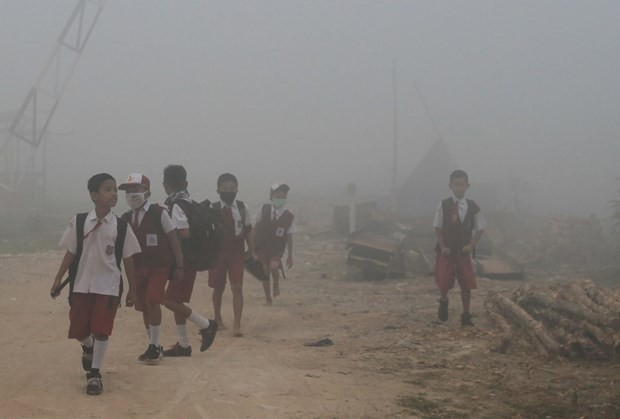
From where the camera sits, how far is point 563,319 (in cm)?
680

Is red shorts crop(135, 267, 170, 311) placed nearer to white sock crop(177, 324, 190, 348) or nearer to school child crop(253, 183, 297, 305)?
white sock crop(177, 324, 190, 348)

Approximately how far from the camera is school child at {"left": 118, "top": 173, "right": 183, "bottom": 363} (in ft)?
19.5

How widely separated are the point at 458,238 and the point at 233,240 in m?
2.75

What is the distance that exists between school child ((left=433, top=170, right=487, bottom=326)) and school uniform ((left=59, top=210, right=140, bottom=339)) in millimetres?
4496

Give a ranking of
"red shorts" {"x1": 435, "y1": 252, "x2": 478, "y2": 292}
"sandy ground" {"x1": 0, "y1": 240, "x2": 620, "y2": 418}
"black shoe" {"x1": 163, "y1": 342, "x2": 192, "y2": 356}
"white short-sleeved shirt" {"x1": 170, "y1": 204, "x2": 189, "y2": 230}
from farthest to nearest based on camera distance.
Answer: "red shorts" {"x1": 435, "y1": 252, "x2": 478, "y2": 292} < "black shoe" {"x1": 163, "y1": 342, "x2": 192, "y2": 356} < "white short-sleeved shirt" {"x1": 170, "y1": 204, "x2": 189, "y2": 230} < "sandy ground" {"x1": 0, "y1": 240, "x2": 620, "y2": 418}

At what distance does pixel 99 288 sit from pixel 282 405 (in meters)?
1.60

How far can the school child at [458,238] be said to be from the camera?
27.3 ft

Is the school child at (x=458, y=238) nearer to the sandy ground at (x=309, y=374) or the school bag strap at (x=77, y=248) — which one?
the sandy ground at (x=309, y=374)

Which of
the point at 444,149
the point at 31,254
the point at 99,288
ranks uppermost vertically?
the point at 444,149

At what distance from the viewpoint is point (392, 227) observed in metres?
16.5

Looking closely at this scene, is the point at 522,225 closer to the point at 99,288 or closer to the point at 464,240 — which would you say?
the point at 464,240

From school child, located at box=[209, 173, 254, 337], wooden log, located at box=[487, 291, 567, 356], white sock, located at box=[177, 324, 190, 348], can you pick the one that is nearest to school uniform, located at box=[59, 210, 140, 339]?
white sock, located at box=[177, 324, 190, 348]

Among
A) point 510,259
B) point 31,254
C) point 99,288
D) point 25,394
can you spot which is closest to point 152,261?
point 99,288

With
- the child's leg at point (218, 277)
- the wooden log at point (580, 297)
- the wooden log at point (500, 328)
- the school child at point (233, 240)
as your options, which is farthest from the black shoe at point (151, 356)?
the wooden log at point (580, 297)
